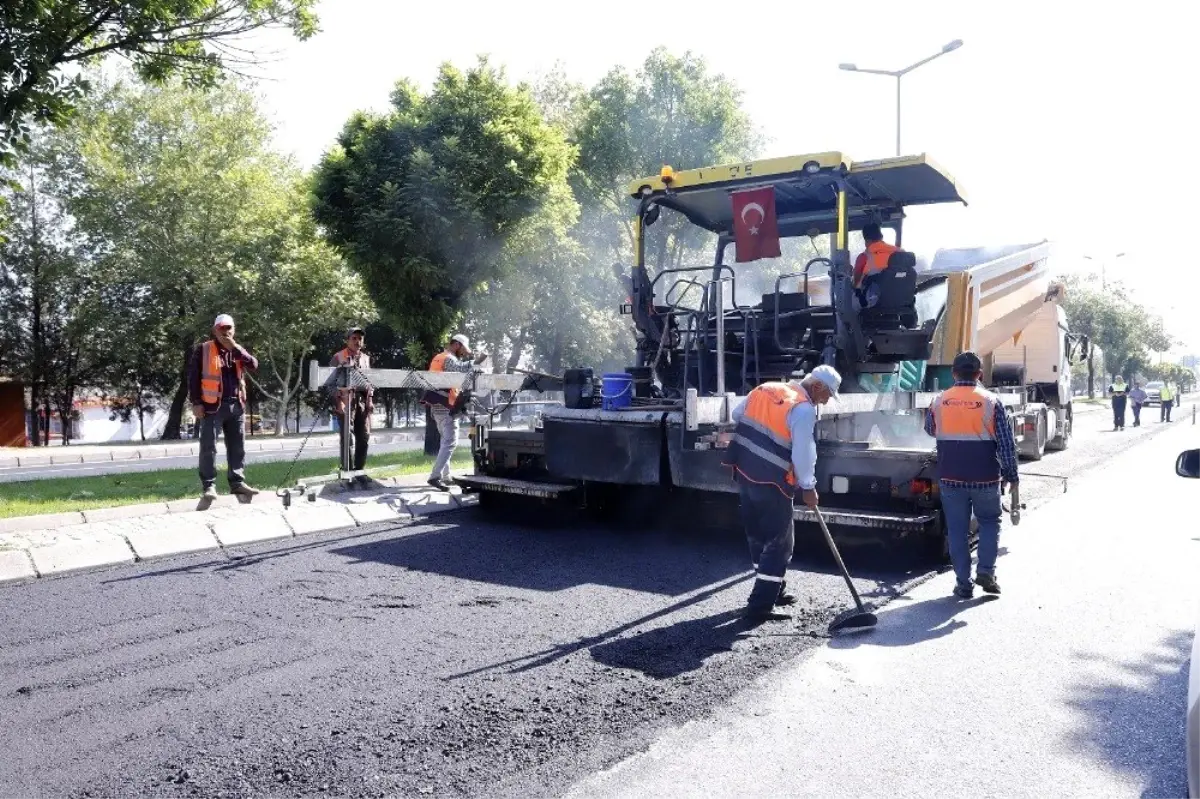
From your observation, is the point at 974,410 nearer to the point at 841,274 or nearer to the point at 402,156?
the point at 841,274

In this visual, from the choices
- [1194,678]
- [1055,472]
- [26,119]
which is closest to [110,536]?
[26,119]

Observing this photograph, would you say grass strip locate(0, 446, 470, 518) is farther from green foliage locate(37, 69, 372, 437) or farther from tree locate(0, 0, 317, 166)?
green foliage locate(37, 69, 372, 437)

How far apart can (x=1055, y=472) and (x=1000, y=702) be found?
9557mm

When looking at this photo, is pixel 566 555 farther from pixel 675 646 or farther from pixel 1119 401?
pixel 1119 401

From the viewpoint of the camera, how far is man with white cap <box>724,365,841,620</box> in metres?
4.77

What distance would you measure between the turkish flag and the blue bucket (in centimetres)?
133

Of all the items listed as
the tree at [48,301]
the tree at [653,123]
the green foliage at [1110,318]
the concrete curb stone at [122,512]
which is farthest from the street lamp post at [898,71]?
the green foliage at [1110,318]

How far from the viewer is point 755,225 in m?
6.98

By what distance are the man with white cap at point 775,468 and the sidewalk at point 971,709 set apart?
35cm

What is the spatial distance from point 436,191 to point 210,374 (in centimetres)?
588

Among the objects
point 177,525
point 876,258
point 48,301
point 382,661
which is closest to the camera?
point 382,661

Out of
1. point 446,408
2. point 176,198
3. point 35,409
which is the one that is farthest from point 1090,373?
point 35,409

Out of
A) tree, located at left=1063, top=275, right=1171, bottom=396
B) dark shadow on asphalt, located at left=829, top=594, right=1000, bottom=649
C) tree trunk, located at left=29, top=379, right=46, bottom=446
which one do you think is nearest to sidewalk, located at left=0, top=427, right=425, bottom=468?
tree trunk, located at left=29, top=379, right=46, bottom=446

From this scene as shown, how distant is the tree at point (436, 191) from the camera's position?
12219 millimetres
